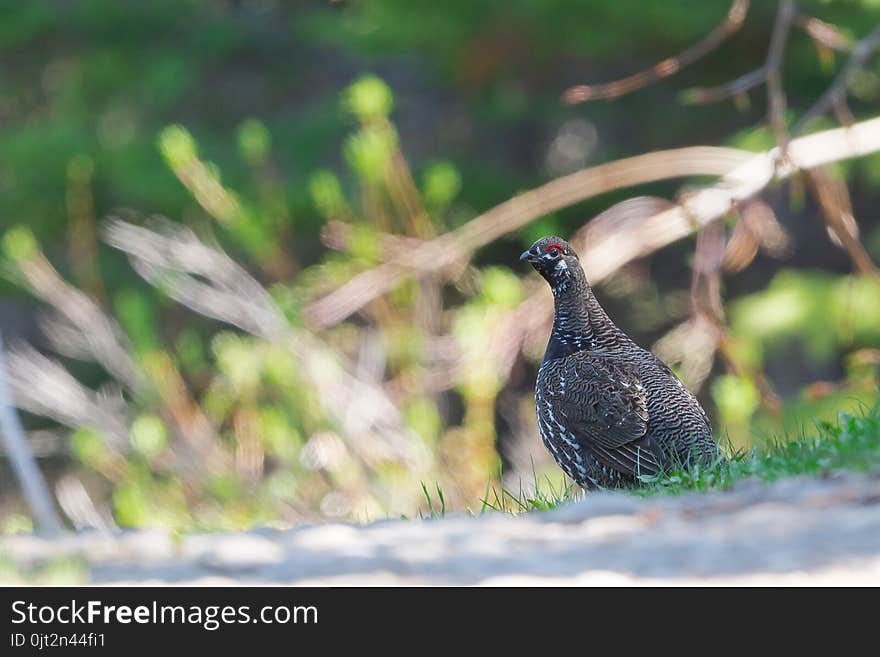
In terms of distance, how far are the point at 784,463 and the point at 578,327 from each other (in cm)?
199

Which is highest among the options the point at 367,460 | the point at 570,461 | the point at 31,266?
the point at 31,266

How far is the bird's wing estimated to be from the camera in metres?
6.81

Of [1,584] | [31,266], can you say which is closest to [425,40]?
[31,266]

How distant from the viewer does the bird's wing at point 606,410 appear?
268 inches

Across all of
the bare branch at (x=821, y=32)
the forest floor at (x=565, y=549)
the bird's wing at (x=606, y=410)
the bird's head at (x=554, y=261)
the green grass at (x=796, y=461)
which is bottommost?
the forest floor at (x=565, y=549)

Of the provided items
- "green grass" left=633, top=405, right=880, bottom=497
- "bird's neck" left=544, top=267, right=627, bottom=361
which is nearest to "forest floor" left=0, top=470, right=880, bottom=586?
"green grass" left=633, top=405, right=880, bottom=497

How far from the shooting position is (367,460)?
35.9 feet

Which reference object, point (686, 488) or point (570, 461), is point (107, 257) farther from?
point (686, 488)

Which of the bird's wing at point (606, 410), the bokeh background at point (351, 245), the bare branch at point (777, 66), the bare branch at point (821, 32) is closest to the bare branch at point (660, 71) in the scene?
the bare branch at point (777, 66)

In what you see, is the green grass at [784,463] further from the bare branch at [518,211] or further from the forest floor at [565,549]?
the bare branch at [518,211]

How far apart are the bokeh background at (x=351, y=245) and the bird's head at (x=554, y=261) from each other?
4.26 feet

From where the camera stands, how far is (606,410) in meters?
6.90

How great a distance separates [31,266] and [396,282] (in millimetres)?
4039

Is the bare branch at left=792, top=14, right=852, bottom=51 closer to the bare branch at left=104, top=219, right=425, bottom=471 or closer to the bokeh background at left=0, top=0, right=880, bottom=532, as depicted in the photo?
the bokeh background at left=0, top=0, right=880, bottom=532
